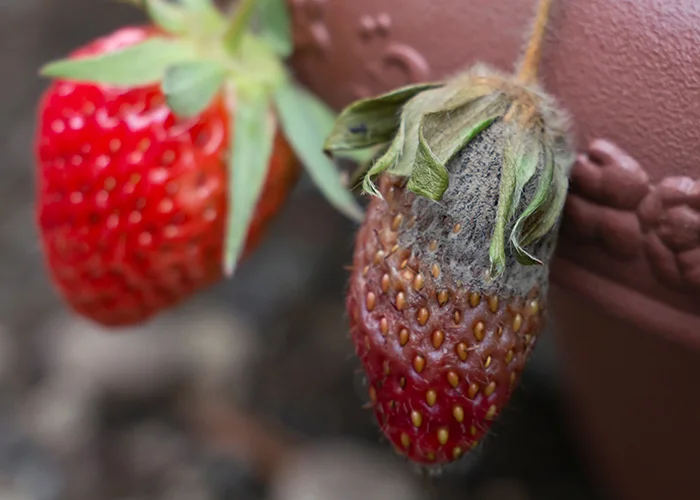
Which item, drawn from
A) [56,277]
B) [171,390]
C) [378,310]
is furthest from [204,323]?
[378,310]

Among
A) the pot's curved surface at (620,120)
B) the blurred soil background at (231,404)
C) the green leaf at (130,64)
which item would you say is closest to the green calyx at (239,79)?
the green leaf at (130,64)

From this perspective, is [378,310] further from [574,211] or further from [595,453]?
[595,453]

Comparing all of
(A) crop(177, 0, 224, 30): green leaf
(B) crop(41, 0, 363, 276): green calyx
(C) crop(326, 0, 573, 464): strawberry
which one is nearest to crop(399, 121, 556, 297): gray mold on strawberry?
(C) crop(326, 0, 573, 464): strawberry

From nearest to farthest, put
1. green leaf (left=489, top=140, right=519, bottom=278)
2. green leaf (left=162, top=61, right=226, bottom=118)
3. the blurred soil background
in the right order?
green leaf (left=489, top=140, right=519, bottom=278), green leaf (left=162, top=61, right=226, bottom=118), the blurred soil background

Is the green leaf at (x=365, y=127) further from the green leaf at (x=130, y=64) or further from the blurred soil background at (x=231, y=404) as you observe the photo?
the blurred soil background at (x=231, y=404)

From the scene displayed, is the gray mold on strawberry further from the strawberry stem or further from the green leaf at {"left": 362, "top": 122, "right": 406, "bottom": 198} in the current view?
the strawberry stem

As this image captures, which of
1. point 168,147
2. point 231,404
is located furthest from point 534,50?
point 231,404
